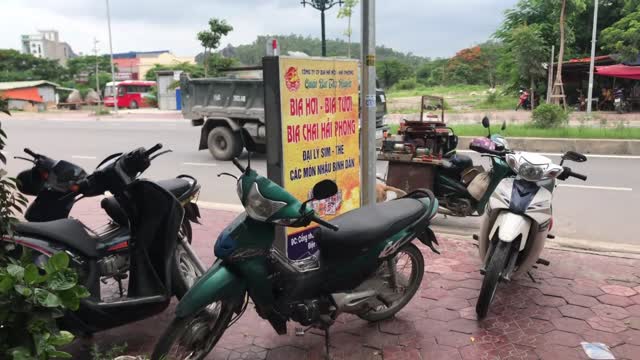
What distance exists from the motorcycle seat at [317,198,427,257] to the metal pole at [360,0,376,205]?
786mm

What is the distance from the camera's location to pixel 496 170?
4746 millimetres

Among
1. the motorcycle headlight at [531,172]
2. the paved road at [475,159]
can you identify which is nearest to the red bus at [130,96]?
the paved road at [475,159]

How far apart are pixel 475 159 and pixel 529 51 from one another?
52.1ft

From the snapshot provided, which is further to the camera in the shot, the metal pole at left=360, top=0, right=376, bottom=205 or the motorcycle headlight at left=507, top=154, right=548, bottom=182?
the metal pole at left=360, top=0, right=376, bottom=205

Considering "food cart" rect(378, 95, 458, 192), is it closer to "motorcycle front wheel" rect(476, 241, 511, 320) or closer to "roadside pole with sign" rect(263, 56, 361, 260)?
"roadside pole with sign" rect(263, 56, 361, 260)

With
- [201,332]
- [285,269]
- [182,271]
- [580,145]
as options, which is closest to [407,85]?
[580,145]

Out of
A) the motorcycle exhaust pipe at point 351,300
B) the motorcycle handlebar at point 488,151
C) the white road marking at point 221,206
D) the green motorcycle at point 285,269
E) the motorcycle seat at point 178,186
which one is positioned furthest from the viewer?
the white road marking at point 221,206

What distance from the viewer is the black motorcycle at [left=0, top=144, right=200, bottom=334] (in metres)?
3.02

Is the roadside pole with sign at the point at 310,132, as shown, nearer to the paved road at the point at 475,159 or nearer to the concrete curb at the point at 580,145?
the paved road at the point at 475,159

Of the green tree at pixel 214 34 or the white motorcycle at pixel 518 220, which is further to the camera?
the green tree at pixel 214 34

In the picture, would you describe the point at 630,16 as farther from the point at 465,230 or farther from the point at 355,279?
the point at 355,279

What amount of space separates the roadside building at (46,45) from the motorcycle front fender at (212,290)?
90.2 m

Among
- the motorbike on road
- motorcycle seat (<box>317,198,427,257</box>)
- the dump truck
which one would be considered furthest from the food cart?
the dump truck

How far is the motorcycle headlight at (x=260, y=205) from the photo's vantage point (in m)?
2.65
